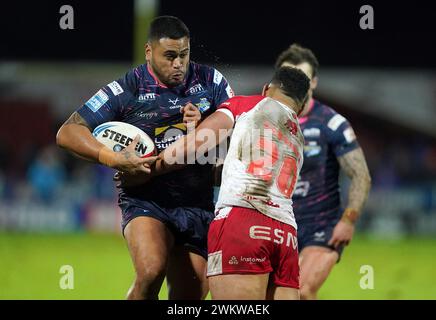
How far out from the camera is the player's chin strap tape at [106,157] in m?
6.07

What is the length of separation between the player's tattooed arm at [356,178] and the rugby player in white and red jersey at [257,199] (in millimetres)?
2114

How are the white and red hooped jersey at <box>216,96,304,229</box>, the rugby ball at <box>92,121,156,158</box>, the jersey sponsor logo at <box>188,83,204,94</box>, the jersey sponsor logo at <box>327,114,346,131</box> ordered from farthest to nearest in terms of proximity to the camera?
the jersey sponsor logo at <box>327,114,346,131</box> → the jersey sponsor logo at <box>188,83,204,94</box> → the rugby ball at <box>92,121,156,158</box> → the white and red hooped jersey at <box>216,96,304,229</box>

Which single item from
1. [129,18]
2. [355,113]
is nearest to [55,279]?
[355,113]

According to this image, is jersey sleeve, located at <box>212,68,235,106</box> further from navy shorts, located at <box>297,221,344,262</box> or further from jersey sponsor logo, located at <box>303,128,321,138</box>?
navy shorts, located at <box>297,221,344,262</box>

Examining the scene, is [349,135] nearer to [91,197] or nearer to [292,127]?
[292,127]

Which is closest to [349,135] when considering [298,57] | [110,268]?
[298,57]

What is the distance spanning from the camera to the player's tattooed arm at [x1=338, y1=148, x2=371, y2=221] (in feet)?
25.2

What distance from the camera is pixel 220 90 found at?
264 inches

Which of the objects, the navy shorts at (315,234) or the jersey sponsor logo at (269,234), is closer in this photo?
the jersey sponsor logo at (269,234)

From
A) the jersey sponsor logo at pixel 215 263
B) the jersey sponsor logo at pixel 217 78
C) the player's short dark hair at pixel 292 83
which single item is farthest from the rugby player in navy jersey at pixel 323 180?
the jersey sponsor logo at pixel 215 263

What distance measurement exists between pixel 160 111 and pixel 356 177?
7.33ft

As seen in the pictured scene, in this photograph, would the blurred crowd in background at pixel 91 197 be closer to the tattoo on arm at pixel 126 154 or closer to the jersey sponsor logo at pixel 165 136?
the jersey sponsor logo at pixel 165 136

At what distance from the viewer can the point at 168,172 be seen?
6.39 m

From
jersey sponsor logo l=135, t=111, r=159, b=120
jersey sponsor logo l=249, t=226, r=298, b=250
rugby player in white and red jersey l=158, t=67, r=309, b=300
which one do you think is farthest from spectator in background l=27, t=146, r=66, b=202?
jersey sponsor logo l=249, t=226, r=298, b=250
